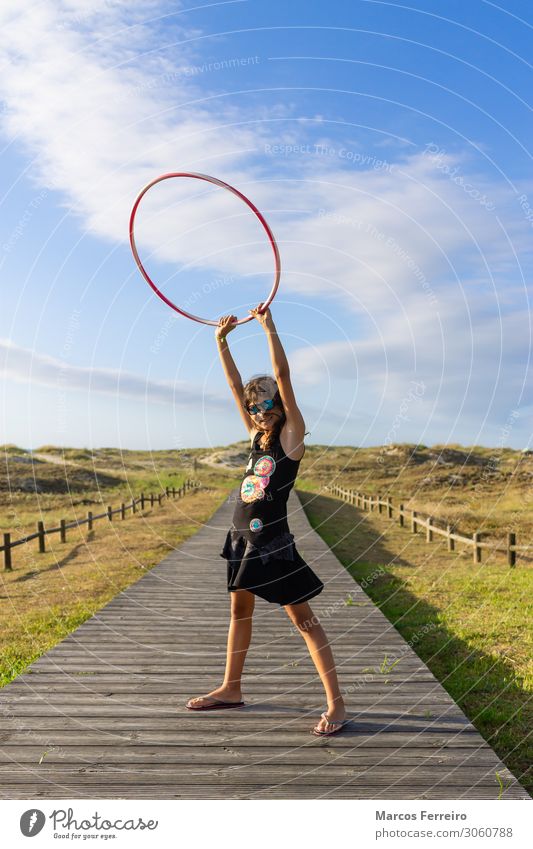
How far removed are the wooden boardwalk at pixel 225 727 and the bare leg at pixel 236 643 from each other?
13 cm

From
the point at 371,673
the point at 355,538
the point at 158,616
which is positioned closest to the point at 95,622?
the point at 158,616

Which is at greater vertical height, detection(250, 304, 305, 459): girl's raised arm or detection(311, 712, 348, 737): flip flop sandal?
detection(250, 304, 305, 459): girl's raised arm

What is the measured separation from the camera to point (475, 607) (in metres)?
11.2

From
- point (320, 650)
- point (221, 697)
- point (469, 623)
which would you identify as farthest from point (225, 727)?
point (469, 623)

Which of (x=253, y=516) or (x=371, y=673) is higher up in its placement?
(x=253, y=516)

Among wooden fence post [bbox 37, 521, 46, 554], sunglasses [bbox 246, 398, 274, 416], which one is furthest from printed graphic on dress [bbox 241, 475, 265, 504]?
wooden fence post [bbox 37, 521, 46, 554]

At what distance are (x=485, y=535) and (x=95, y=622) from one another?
42.7 feet

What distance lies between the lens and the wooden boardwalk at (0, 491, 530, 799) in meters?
4.12

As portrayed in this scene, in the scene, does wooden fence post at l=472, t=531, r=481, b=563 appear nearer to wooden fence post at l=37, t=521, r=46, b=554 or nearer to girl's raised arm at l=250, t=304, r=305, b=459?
wooden fence post at l=37, t=521, r=46, b=554

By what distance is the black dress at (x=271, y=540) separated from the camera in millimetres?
4613

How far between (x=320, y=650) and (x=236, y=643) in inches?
28.2

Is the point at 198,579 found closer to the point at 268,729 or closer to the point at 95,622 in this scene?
the point at 95,622

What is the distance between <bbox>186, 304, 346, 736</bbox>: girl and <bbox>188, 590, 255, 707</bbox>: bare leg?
0.07ft

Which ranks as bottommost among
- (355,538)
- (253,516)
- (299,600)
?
(355,538)
